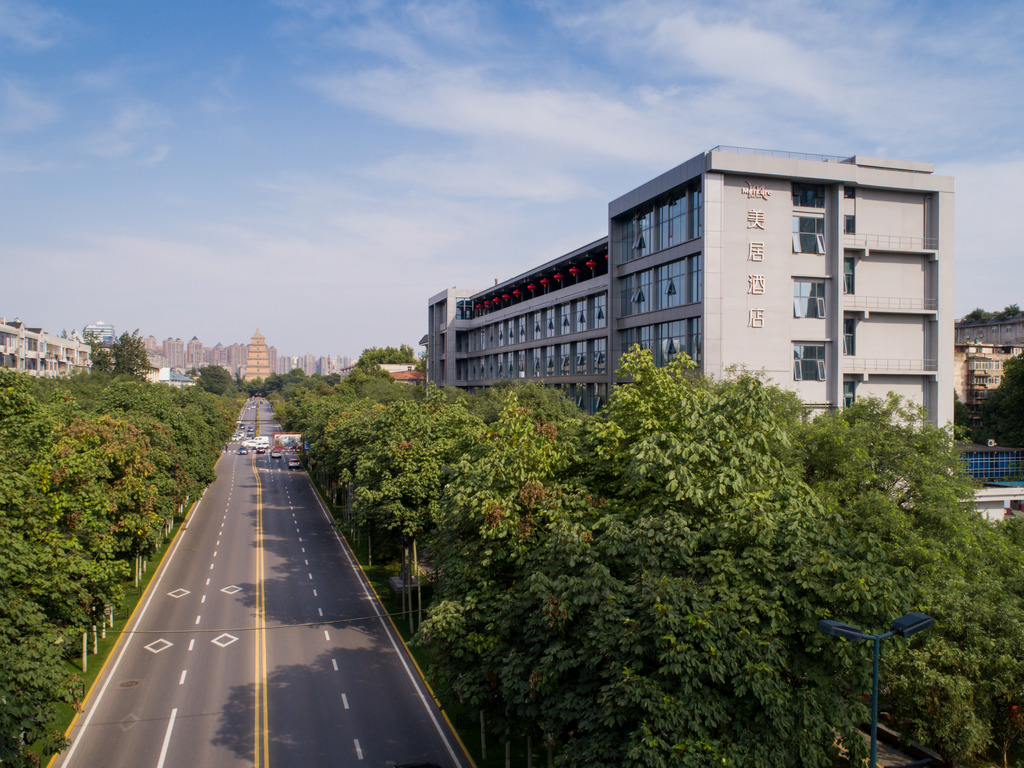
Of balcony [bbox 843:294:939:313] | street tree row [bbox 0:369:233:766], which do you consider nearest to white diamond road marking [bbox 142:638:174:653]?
street tree row [bbox 0:369:233:766]

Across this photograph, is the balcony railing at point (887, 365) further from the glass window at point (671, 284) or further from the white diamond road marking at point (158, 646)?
the white diamond road marking at point (158, 646)

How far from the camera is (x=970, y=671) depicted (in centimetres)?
1617

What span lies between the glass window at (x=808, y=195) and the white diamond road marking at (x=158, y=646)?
40.9m

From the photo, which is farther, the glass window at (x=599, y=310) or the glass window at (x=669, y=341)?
the glass window at (x=599, y=310)

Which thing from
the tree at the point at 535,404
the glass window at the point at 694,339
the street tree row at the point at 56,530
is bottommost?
the street tree row at the point at 56,530

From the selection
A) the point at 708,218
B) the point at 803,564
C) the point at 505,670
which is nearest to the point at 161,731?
the point at 505,670

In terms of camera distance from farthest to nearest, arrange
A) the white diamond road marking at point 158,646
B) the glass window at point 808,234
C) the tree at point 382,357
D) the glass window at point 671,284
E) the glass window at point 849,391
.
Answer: the tree at point 382,357
the glass window at point 671,284
the glass window at point 849,391
the glass window at point 808,234
the white diamond road marking at point 158,646

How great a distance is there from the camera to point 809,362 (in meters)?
42.5

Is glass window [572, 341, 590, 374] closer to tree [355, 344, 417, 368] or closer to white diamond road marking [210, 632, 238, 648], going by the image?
white diamond road marking [210, 632, 238, 648]

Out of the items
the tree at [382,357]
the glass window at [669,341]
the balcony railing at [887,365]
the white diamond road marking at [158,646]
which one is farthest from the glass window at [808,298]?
the tree at [382,357]

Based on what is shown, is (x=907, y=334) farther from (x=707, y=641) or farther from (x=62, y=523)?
(x=62, y=523)

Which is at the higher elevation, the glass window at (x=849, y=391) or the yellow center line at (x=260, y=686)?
the glass window at (x=849, y=391)

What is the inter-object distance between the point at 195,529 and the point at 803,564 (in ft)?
157

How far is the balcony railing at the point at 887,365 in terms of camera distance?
42.9 m
